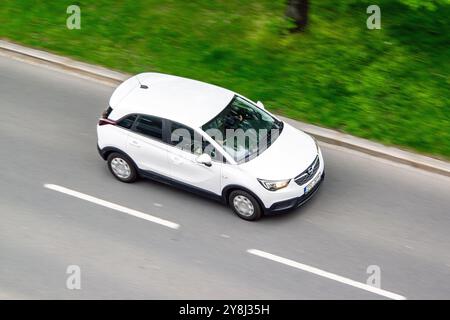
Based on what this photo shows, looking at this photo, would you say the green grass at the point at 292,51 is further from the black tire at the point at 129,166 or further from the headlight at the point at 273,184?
the black tire at the point at 129,166

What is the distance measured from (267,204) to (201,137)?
5.25 ft

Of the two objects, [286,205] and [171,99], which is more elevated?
[171,99]

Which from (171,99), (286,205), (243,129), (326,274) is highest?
(171,99)

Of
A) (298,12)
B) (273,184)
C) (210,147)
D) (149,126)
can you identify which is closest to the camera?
(273,184)

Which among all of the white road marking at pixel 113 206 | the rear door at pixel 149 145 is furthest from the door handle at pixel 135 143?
the white road marking at pixel 113 206

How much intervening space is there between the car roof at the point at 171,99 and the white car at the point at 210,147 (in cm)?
2

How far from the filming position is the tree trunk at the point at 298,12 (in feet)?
53.1

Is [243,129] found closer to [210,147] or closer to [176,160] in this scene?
[210,147]

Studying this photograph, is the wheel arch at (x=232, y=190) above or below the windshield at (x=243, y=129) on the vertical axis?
below

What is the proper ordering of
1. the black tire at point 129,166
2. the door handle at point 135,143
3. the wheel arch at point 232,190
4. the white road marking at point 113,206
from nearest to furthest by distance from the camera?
the wheel arch at point 232,190
the white road marking at point 113,206
the door handle at point 135,143
the black tire at point 129,166

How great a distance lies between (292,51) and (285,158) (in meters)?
4.49

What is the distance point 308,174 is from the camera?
12.3m

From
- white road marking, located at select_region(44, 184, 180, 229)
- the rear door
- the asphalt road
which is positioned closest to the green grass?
the asphalt road

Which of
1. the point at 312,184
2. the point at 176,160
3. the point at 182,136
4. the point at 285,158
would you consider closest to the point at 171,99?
the point at 182,136
